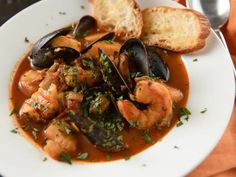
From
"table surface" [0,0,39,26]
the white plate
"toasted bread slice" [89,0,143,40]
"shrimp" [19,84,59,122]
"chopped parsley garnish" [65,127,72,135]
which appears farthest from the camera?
"table surface" [0,0,39,26]

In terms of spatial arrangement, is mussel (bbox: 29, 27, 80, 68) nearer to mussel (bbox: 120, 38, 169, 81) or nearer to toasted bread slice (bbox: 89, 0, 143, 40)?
mussel (bbox: 120, 38, 169, 81)

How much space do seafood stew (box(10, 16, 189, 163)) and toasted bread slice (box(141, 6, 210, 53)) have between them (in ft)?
0.35

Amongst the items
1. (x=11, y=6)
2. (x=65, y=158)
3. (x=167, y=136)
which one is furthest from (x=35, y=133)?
(x=11, y=6)

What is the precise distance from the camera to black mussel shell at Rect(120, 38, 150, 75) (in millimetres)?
3152

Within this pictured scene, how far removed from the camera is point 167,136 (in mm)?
2861

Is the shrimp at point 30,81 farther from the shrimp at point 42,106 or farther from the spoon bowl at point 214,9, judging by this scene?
the spoon bowl at point 214,9

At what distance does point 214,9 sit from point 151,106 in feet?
4.70

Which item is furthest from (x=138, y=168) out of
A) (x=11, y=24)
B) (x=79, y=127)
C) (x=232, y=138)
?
(x=11, y=24)

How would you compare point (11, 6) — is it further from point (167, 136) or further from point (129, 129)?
point (167, 136)

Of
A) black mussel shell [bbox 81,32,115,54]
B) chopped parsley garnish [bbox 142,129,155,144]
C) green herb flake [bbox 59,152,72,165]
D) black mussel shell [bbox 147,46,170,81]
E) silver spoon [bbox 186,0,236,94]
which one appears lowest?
silver spoon [bbox 186,0,236,94]

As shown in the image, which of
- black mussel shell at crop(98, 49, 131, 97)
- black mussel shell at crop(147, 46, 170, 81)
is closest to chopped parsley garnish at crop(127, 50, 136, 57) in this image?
black mussel shell at crop(147, 46, 170, 81)

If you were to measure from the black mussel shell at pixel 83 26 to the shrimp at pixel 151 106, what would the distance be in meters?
0.82

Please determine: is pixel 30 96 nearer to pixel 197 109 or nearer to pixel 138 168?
pixel 138 168

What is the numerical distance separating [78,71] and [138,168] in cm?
78
